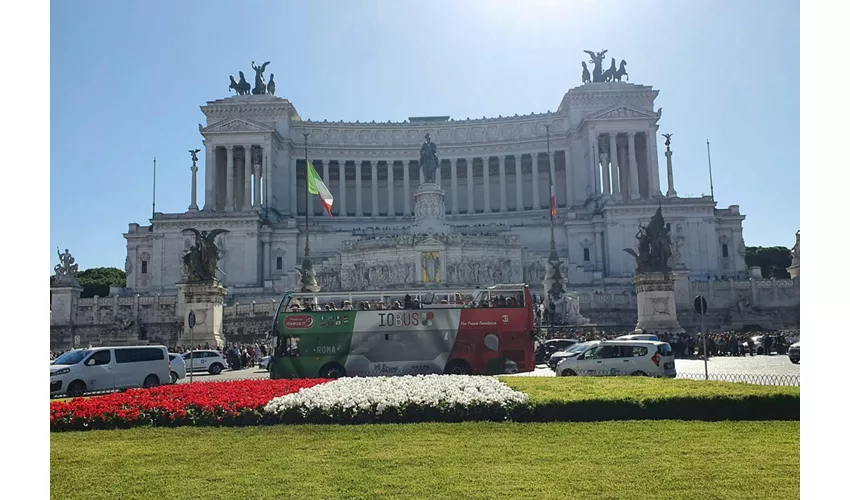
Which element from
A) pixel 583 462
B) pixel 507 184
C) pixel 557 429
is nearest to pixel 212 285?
pixel 557 429

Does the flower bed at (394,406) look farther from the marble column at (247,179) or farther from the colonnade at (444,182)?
the colonnade at (444,182)

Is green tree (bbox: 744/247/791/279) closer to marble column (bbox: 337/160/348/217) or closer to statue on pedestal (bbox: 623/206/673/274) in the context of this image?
marble column (bbox: 337/160/348/217)

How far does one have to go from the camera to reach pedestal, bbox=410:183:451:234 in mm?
70062

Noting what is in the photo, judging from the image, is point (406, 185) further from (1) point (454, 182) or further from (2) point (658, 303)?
(2) point (658, 303)

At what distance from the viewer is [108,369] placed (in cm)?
2481

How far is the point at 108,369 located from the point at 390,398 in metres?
14.3

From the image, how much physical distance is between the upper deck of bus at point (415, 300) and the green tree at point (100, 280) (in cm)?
6608

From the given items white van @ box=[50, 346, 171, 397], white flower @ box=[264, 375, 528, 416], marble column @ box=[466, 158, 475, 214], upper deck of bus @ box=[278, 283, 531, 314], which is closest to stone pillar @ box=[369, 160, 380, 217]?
marble column @ box=[466, 158, 475, 214]

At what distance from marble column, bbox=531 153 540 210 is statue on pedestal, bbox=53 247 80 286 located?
55584 mm

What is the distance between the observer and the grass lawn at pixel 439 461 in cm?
927

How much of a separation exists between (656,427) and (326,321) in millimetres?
13843

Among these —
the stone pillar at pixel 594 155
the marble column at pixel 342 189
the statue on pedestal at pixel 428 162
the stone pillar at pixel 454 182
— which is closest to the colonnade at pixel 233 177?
the marble column at pixel 342 189

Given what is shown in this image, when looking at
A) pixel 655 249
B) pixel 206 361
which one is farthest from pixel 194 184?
pixel 655 249

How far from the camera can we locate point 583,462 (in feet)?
35.0
